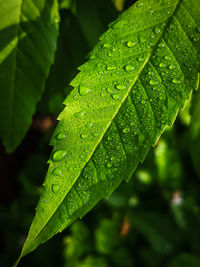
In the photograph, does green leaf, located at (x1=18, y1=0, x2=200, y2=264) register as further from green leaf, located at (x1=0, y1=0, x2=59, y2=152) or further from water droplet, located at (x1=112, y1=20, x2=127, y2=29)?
green leaf, located at (x1=0, y1=0, x2=59, y2=152)

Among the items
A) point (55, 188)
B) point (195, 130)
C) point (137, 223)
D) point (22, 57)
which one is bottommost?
point (137, 223)

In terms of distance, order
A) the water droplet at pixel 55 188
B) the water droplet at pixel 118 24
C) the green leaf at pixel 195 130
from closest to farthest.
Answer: the water droplet at pixel 55 188 → the water droplet at pixel 118 24 → the green leaf at pixel 195 130

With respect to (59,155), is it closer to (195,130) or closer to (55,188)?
(55,188)

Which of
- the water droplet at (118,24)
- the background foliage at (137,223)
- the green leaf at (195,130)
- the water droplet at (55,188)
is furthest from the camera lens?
the background foliage at (137,223)

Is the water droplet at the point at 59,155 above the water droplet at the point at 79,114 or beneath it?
beneath

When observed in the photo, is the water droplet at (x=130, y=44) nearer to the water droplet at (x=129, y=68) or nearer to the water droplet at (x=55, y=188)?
the water droplet at (x=129, y=68)

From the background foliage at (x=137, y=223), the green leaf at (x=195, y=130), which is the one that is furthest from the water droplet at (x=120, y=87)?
the background foliage at (x=137, y=223)

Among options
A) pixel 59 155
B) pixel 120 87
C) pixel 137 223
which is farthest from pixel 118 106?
pixel 137 223

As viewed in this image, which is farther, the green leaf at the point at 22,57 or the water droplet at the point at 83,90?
the green leaf at the point at 22,57

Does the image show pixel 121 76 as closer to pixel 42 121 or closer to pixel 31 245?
pixel 31 245
